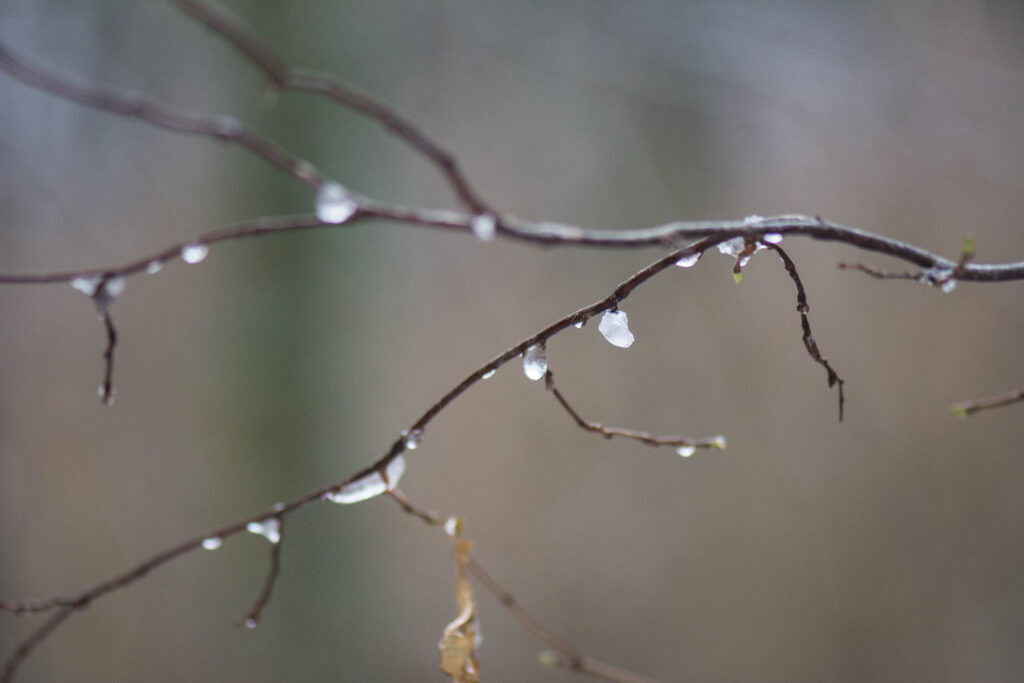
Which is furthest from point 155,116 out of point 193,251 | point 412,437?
point 412,437

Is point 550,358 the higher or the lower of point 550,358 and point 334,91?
the higher

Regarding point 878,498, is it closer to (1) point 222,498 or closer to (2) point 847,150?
(2) point 847,150

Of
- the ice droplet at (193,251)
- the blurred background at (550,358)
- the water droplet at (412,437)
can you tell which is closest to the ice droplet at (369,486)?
the water droplet at (412,437)

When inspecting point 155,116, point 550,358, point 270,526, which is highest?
point 550,358

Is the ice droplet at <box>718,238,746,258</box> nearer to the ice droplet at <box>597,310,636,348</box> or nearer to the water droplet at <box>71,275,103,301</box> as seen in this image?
the ice droplet at <box>597,310,636,348</box>

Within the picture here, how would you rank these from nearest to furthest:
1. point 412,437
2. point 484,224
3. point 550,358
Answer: point 484,224, point 412,437, point 550,358

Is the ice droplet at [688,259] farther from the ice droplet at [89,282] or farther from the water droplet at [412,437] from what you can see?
the ice droplet at [89,282]

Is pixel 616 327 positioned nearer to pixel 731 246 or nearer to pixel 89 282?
pixel 731 246
